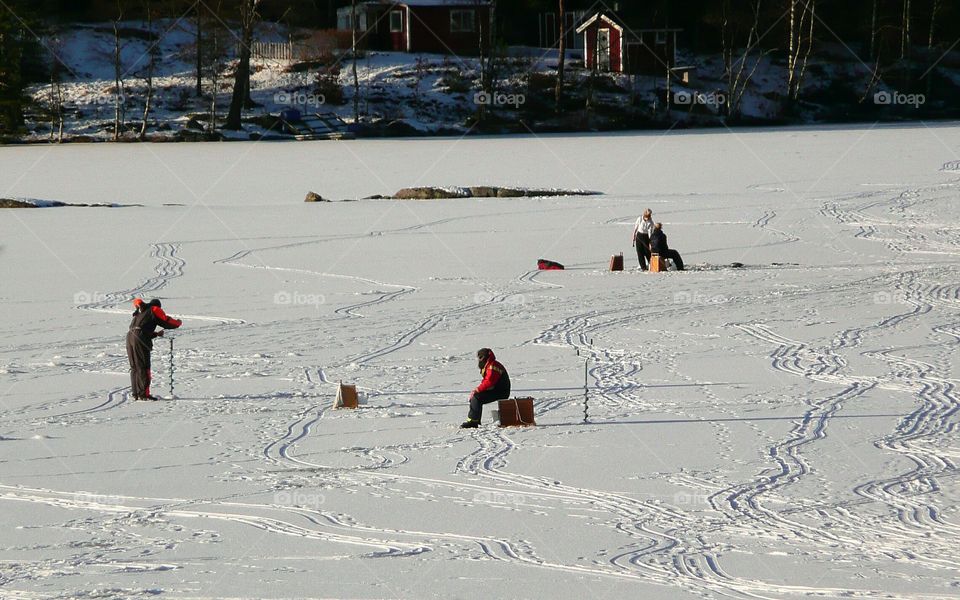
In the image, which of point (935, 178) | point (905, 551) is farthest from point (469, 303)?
point (935, 178)

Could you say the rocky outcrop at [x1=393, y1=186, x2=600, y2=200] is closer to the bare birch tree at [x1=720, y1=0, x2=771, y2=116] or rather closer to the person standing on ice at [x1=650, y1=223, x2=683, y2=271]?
the person standing on ice at [x1=650, y1=223, x2=683, y2=271]

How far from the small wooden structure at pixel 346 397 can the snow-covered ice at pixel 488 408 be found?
252mm

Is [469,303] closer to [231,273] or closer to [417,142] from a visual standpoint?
[231,273]

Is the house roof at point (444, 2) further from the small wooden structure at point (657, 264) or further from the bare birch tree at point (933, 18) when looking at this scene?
the small wooden structure at point (657, 264)

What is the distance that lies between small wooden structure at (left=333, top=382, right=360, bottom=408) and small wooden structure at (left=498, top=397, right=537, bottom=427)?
171cm

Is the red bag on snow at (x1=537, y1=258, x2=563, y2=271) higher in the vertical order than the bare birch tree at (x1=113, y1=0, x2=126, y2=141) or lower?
lower

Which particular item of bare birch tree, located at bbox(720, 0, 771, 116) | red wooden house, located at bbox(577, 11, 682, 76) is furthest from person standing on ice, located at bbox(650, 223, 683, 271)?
red wooden house, located at bbox(577, 11, 682, 76)

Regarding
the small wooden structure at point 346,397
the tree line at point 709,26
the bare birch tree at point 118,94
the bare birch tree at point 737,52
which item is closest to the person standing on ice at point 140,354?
the small wooden structure at point 346,397

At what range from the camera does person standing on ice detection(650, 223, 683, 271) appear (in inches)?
893

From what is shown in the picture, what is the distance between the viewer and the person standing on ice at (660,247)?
22.7 m

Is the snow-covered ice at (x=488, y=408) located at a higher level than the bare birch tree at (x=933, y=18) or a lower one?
lower

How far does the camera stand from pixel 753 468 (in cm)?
1088

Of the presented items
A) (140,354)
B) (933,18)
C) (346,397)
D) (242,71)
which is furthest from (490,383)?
(933,18)

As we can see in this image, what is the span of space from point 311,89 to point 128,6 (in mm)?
9359
